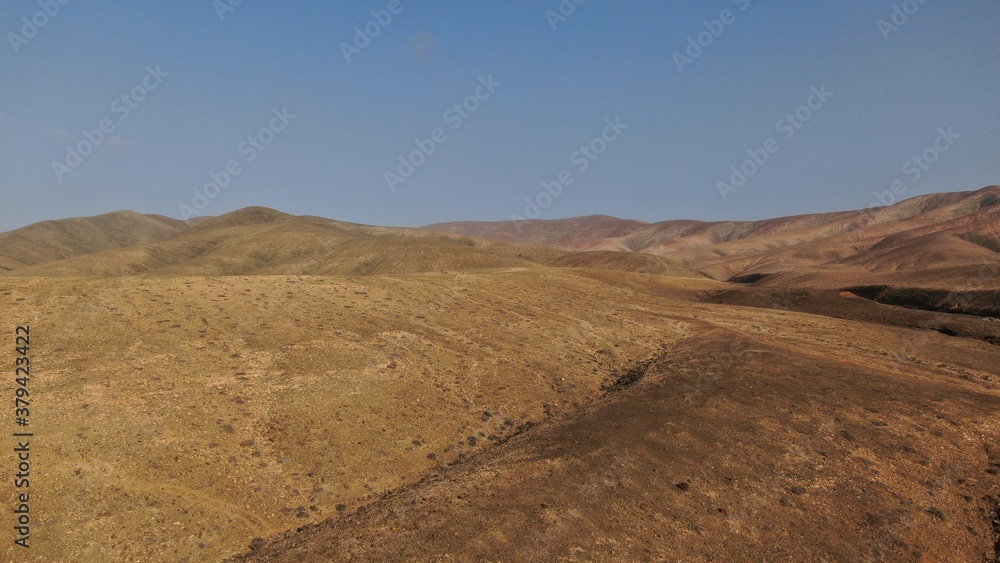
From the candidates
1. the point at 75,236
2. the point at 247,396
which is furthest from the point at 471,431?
the point at 75,236

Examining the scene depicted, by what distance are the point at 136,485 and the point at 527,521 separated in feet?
23.5

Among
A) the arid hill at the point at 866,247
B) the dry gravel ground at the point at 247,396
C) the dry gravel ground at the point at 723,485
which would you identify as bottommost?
the dry gravel ground at the point at 723,485

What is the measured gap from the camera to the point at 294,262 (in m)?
75.8

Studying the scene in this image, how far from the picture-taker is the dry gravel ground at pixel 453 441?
802cm

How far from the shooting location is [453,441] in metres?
12.3

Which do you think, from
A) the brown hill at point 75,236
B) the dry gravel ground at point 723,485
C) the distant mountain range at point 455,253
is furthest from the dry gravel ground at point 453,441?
the brown hill at point 75,236

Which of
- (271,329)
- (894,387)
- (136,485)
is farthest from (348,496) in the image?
(894,387)

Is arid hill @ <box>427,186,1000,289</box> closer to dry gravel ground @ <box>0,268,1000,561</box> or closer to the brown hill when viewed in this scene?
dry gravel ground @ <box>0,268,1000,561</box>

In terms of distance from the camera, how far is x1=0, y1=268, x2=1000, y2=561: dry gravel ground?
26.3ft

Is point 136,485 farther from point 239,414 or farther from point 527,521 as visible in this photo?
point 527,521

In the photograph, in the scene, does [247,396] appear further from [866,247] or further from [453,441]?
[866,247]

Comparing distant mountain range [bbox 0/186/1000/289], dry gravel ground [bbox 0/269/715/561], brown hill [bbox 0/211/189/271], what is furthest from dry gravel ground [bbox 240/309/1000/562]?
brown hill [bbox 0/211/189/271]

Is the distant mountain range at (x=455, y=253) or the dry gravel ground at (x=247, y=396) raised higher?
the distant mountain range at (x=455, y=253)

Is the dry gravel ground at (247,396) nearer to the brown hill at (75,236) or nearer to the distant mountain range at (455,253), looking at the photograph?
the distant mountain range at (455,253)
